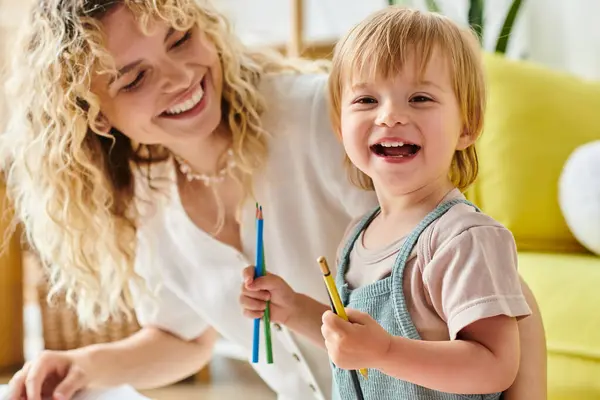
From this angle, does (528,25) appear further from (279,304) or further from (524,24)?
(279,304)

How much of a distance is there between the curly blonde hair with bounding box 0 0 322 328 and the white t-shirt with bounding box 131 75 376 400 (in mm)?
36

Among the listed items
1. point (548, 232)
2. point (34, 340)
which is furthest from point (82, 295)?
point (34, 340)

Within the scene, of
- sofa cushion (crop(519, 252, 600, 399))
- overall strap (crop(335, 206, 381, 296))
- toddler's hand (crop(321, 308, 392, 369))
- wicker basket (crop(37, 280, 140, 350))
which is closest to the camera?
toddler's hand (crop(321, 308, 392, 369))

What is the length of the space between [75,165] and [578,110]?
1.07 meters

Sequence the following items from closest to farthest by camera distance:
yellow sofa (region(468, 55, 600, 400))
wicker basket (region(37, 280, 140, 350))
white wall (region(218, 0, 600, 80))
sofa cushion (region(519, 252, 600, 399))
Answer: sofa cushion (region(519, 252, 600, 399))
yellow sofa (region(468, 55, 600, 400))
white wall (region(218, 0, 600, 80))
wicker basket (region(37, 280, 140, 350))

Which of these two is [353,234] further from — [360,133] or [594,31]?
[594,31]

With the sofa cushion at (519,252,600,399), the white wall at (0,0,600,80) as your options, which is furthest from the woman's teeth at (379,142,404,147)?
the white wall at (0,0,600,80)

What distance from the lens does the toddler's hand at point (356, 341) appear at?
763 millimetres

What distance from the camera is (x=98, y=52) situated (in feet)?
3.78

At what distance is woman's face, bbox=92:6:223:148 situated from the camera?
1.19m

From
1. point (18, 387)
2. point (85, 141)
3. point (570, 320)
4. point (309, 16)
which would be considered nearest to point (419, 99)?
point (570, 320)

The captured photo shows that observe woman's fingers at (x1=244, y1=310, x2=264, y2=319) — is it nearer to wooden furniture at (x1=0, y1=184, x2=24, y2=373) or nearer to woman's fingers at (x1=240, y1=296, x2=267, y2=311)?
woman's fingers at (x1=240, y1=296, x2=267, y2=311)

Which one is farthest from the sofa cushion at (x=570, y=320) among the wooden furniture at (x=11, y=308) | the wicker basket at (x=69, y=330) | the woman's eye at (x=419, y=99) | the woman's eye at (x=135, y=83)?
the wooden furniture at (x=11, y=308)

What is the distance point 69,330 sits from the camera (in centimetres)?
279
